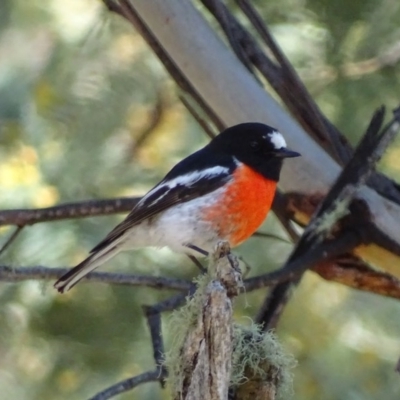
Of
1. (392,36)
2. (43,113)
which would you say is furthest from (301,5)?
(43,113)

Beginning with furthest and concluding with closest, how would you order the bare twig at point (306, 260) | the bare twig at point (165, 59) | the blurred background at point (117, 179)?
the blurred background at point (117, 179), the bare twig at point (165, 59), the bare twig at point (306, 260)

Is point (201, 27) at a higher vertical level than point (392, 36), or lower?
higher

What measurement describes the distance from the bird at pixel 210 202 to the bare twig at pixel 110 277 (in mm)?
91

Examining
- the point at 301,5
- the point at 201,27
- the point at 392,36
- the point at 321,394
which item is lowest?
the point at 321,394

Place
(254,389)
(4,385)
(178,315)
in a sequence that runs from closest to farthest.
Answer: (254,389) → (178,315) → (4,385)

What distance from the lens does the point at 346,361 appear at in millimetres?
2523

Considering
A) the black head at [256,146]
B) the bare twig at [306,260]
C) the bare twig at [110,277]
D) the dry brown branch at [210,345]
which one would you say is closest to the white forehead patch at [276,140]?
the black head at [256,146]

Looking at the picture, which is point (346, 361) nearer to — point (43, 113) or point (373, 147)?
point (373, 147)

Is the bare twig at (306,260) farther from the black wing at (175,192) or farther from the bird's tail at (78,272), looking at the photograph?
the bird's tail at (78,272)

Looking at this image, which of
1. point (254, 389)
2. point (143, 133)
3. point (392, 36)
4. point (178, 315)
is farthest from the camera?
point (143, 133)

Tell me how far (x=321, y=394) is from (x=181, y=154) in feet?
2.90

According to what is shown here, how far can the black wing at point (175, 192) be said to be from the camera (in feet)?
6.59

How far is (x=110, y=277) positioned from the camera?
5.94ft

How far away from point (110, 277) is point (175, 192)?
0.32 m
